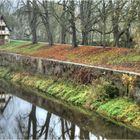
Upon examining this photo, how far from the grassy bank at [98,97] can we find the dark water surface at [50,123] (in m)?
0.58

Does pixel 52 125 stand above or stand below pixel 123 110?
below

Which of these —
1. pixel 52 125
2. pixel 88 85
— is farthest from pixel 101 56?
pixel 52 125

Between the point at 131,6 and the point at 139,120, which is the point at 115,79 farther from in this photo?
the point at 131,6

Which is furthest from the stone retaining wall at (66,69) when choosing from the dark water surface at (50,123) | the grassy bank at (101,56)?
the dark water surface at (50,123)

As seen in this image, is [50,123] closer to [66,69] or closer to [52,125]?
[52,125]

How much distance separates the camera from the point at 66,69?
109 ft

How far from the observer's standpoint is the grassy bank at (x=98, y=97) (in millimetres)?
23219

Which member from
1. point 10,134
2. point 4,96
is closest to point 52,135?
point 10,134

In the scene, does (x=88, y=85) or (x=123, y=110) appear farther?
(x=88, y=85)

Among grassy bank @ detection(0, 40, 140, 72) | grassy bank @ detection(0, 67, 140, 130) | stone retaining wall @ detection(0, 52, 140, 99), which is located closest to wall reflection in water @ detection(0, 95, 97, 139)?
grassy bank @ detection(0, 67, 140, 130)

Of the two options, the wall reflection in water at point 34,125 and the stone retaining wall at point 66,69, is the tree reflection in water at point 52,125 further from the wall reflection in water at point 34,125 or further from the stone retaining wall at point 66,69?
the stone retaining wall at point 66,69

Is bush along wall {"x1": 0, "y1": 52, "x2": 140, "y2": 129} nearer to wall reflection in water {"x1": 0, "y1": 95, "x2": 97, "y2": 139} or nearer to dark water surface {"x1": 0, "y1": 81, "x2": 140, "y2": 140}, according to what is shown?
dark water surface {"x1": 0, "y1": 81, "x2": 140, "y2": 140}

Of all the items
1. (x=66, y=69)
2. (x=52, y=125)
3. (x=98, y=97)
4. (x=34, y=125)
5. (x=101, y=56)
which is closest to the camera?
(x=52, y=125)

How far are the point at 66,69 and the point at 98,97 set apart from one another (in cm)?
716
